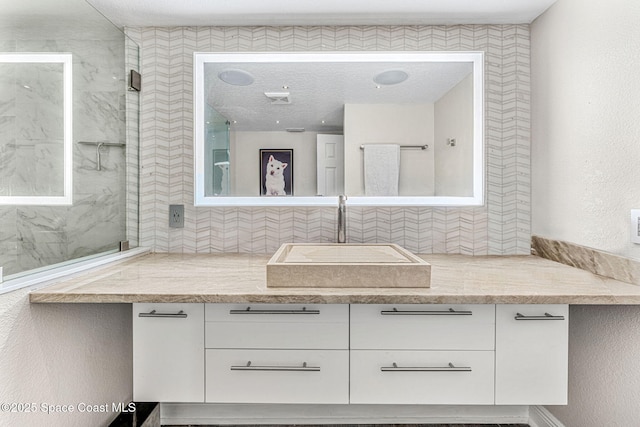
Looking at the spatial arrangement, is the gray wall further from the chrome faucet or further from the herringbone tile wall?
the chrome faucet

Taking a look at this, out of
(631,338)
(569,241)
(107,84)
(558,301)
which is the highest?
(107,84)

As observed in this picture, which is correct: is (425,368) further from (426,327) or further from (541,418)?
(541,418)

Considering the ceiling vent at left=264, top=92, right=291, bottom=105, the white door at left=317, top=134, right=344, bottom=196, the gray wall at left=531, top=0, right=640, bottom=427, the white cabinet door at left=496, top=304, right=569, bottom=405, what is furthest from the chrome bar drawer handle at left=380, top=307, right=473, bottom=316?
the ceiling vent at left=264, top=92, right=291, bottom=105

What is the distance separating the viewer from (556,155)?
1.65m

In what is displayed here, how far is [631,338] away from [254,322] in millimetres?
1283

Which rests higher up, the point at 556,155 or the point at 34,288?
the point at 556,155

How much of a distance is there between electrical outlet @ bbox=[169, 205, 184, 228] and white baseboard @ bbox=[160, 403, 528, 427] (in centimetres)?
90

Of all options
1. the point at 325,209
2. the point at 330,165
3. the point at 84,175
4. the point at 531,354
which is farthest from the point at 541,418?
the point at 84,175

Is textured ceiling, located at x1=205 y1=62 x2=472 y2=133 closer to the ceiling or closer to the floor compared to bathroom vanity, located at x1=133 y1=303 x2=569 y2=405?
closer to the ceiling

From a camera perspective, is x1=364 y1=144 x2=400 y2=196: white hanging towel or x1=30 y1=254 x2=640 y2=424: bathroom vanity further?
x1=364 y1=144 x2=400 y2=196: white hanging towel

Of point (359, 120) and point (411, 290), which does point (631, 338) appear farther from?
point (359, 120)

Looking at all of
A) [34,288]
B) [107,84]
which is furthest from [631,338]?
[107,84]

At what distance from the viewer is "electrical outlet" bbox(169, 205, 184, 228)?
74.4 inches

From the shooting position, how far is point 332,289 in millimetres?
1131
